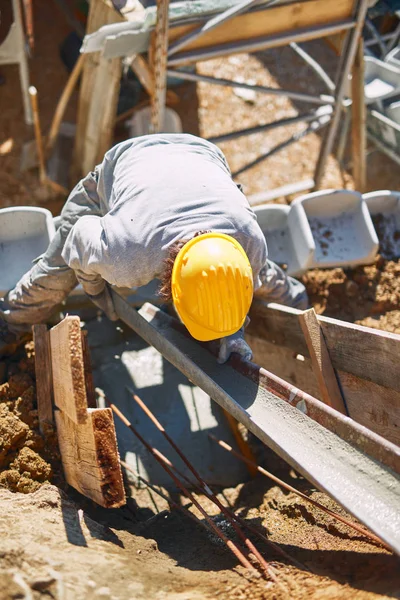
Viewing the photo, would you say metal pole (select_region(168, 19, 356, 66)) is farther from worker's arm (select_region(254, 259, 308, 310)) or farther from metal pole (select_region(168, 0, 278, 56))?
worker's arm (select_region(254, 259, 308, 310))

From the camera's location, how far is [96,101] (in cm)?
546

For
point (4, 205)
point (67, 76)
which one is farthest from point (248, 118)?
point (4, 205)

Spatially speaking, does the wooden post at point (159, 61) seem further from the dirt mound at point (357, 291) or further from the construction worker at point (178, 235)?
the dirt mound at point (357, 291)

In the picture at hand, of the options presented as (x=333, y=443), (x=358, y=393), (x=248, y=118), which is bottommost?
(x=358, y=393)

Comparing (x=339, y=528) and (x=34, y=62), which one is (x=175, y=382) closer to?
→ (x=339, y=528)

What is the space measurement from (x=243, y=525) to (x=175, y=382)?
1.37 m

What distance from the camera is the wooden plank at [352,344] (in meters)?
3.28

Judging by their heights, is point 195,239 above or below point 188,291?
above

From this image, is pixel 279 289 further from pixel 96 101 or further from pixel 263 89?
pixel 96 101

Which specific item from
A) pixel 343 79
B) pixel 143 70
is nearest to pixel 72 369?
pixel 143 70

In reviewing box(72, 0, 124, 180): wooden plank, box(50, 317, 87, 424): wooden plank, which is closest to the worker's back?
box(50, 317, 87, 424): wooden plank

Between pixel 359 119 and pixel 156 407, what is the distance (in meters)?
2.99

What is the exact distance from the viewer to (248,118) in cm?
686

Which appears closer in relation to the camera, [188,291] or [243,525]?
[188,291]
